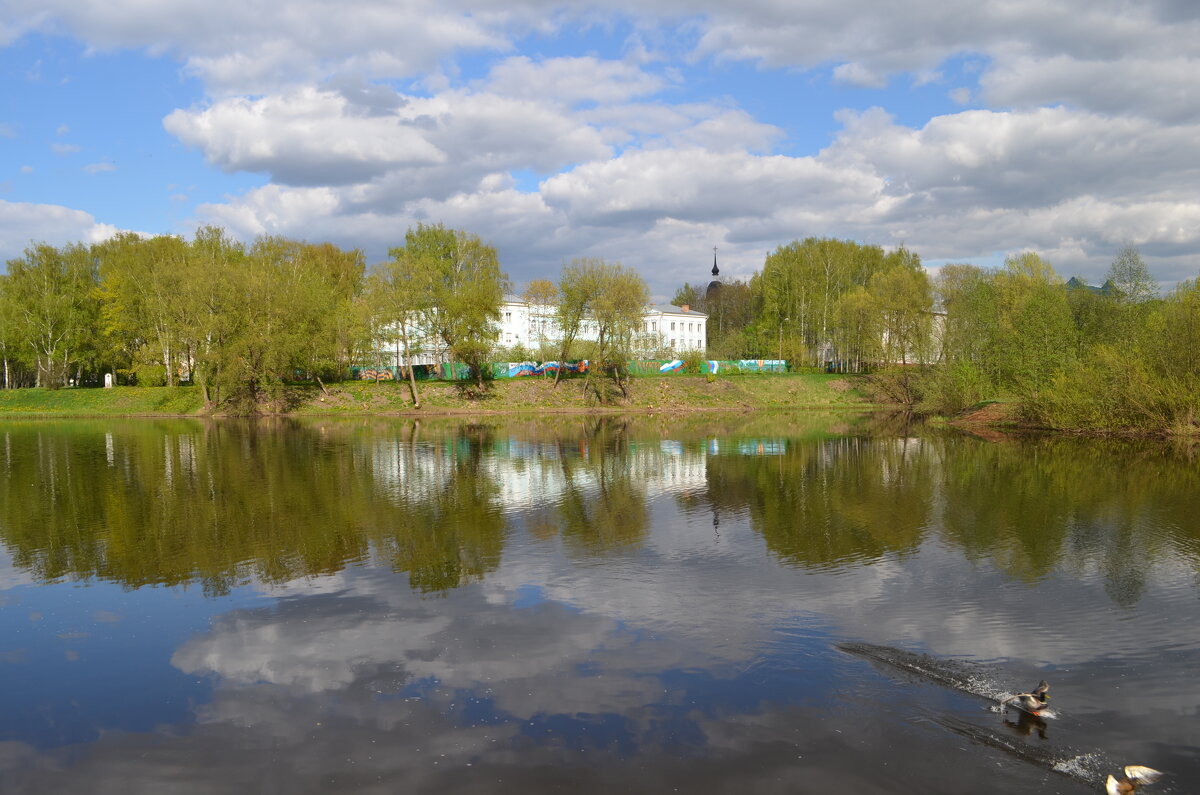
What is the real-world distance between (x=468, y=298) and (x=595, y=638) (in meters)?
57.6

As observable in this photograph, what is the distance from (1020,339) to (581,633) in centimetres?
4799

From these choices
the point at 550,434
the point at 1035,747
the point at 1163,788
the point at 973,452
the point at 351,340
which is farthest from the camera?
the point at 351,340

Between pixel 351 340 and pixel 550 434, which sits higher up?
pixel 351 340

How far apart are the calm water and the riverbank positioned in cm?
4363

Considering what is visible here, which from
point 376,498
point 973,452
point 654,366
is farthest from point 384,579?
point 654,366

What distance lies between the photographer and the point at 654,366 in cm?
7938

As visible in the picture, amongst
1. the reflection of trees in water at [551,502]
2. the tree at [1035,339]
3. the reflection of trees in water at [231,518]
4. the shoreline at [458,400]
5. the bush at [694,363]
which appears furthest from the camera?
the bush at [694,363]

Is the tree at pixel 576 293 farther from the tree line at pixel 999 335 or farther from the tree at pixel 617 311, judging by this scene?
the tree line at pixel 999 335

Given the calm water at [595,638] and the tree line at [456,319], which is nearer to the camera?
the calm water at [595,638]

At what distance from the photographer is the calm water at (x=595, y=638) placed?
828 centimetres

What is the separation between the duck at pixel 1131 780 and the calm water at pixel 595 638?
11.9 inches

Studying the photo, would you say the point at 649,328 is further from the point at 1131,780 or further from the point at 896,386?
the point at 1131,780

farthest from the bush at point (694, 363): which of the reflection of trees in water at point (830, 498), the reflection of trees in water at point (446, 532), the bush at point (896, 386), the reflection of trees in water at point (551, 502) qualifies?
the reflection of trees in water at point (446, 532)

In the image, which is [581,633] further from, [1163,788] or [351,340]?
[351,340]
